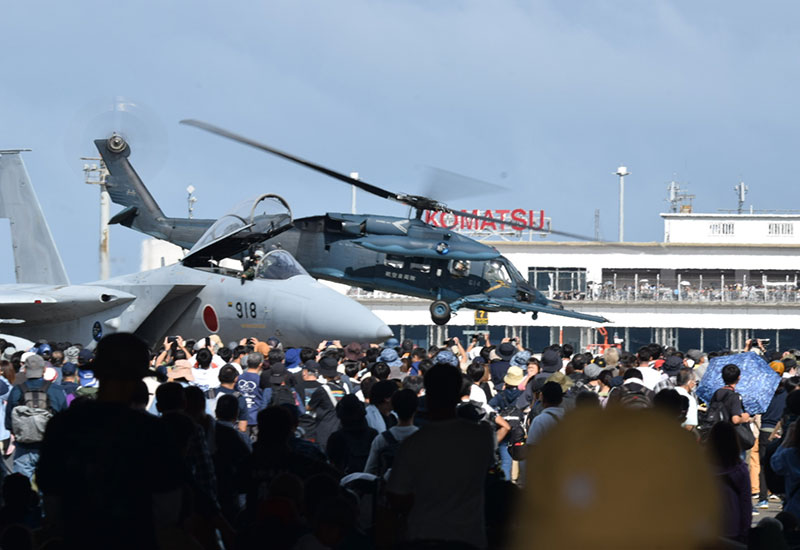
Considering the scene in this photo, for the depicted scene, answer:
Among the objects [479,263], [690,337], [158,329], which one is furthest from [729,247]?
[158,329]

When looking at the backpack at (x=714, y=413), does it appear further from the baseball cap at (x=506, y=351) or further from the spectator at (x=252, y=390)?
the spectator at (x=252, y=390)

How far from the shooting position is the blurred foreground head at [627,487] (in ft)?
4.91

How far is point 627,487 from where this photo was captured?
59.6 inches

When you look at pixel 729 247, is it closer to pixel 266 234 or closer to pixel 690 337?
pixel 690 337

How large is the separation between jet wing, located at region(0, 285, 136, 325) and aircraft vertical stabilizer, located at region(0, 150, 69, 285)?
343 cm

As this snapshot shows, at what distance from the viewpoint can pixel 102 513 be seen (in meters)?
3.52

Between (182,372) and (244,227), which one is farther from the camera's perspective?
(244,227)

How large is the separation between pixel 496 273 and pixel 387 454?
20.7 meters

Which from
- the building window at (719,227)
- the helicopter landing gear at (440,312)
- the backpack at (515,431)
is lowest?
the backpack at (515,431)

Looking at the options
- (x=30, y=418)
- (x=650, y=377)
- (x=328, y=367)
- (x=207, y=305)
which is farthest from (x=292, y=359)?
(x=207, y=305)

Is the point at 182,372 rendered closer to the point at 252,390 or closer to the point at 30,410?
the point at 252,390

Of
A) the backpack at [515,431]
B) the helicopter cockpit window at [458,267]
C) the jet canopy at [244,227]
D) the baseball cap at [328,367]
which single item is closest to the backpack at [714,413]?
the backpack at [515,431]

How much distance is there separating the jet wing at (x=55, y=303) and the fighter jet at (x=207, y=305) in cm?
2

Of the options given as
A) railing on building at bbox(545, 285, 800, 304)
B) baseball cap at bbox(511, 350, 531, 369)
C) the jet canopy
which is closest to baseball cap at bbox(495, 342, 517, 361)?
baseball cap at bbox(511, 350, 531, 369)
